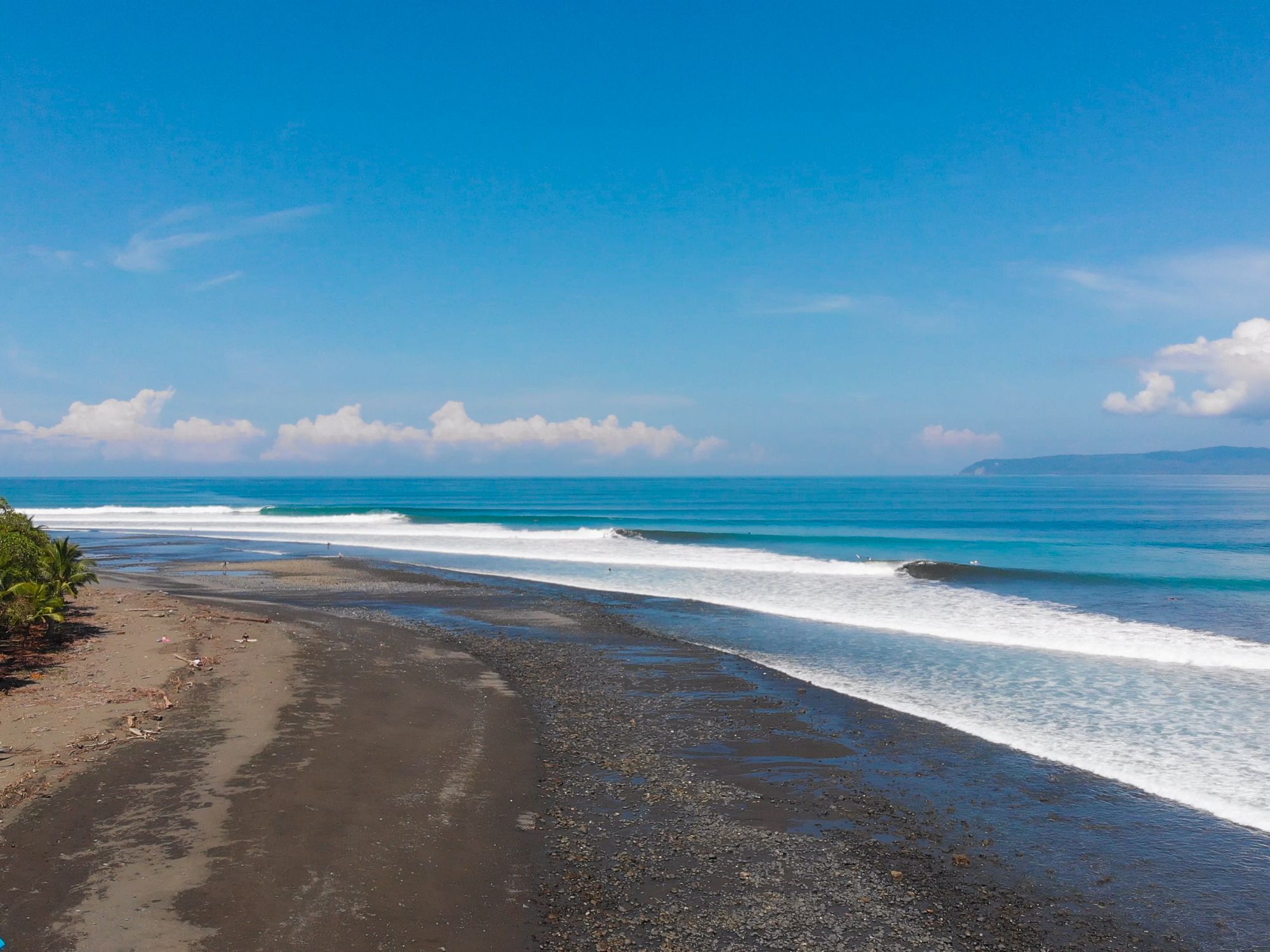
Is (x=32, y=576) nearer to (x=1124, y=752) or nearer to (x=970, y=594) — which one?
(x=1124, y=752)

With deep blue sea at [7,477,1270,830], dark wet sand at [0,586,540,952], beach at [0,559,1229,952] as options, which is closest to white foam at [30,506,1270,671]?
deep blue sea at [7,477,1270,830]

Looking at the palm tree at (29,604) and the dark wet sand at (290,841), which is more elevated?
the palm tree at (29,604)

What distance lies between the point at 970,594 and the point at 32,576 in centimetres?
2272

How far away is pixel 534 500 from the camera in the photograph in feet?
299

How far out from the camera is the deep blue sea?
32.5ft

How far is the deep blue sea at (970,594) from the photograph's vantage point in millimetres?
9898

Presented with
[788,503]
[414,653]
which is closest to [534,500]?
[788,503]

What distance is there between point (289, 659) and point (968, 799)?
33.4ft

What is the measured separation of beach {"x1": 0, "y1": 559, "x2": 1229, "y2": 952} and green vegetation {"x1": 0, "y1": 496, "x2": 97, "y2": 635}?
274cm

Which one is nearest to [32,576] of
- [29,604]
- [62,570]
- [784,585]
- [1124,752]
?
[62,570]

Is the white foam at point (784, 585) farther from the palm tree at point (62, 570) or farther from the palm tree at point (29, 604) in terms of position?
the palm tree at point (29, 604)

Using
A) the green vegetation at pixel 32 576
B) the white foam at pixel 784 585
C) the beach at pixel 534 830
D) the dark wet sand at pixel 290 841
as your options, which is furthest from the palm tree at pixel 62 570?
the white foam at pixel 784 585

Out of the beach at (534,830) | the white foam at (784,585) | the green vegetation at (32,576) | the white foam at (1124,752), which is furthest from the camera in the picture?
the white foam at (784,585)

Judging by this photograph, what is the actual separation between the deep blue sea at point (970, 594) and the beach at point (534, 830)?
5.77 feet
